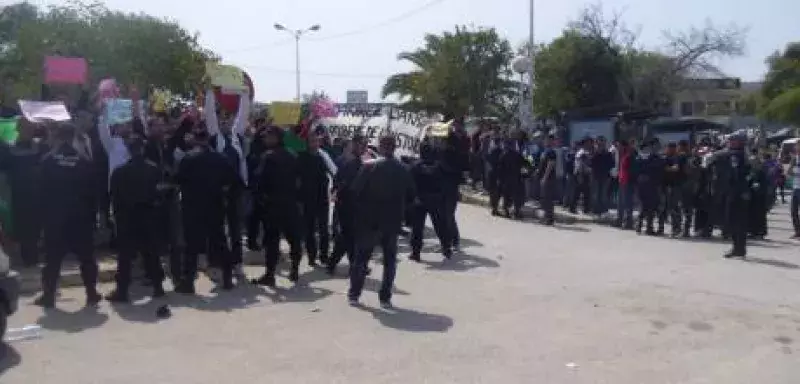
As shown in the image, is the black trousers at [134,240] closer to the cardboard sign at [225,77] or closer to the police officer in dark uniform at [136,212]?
the police officer in dark uniform at [136,212]

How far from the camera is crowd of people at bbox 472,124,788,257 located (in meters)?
14.1

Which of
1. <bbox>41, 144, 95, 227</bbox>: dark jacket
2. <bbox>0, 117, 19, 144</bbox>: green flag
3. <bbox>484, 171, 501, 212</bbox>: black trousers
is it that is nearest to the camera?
<bbox>41, 144, 95, 227</bbox>: dark jacket

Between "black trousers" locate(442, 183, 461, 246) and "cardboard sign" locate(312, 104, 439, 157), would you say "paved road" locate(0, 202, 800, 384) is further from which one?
"cardboard sign" locate(312, 104, 439, 157)

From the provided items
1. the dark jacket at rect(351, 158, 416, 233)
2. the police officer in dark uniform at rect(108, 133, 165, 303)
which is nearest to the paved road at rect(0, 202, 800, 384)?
the police officer in dark uniform at rect(108, 133, 165, 303)

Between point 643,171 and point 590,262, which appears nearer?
point 590,262

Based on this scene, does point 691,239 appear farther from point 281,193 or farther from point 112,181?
point 112,181

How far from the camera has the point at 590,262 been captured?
13109 mm

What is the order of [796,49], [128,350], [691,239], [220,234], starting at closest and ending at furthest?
[128,350] → [220,234] → [691,239] → [796,49]

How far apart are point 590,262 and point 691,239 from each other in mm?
4055

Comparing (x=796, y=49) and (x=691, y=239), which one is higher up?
(x=796, y=49)

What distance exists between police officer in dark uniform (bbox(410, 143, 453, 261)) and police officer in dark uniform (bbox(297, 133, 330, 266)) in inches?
52.3

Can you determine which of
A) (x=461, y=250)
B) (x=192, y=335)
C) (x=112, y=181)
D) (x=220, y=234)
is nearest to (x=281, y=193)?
(x=220, y=234)

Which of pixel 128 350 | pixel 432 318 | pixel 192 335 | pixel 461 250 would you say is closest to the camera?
pixel 128 350

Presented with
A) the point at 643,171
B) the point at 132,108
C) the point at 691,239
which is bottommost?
the point at 691,239
